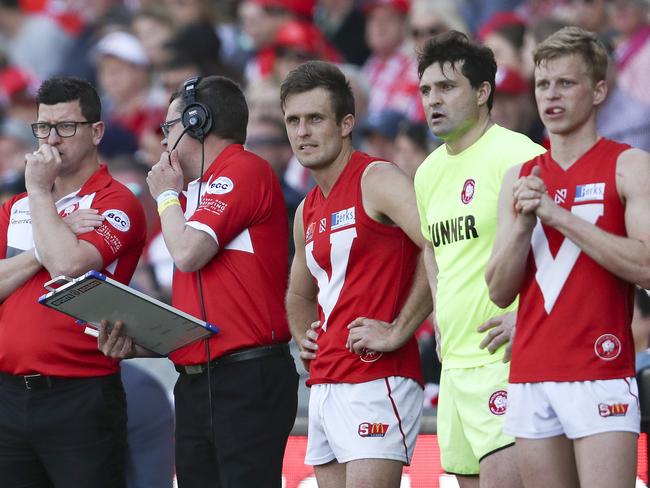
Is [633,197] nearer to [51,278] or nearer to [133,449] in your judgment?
[51,278]

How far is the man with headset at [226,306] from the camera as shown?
523 cm

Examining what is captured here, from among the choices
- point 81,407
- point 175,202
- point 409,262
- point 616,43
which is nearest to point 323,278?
point 409,262

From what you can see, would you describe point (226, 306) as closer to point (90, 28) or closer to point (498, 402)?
point (498, 402)

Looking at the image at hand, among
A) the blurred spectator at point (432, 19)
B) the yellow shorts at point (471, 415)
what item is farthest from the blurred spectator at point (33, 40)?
the yellow shorts at point (471, 415)

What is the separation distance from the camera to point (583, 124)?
457 centimetres

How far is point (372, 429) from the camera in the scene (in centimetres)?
513

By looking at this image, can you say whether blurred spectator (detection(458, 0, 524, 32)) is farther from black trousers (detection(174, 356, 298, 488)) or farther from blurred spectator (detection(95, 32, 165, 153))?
black trousers (detection(174, 356, 298, 488))

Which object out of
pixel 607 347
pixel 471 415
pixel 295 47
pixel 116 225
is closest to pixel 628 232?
pixel 607 347

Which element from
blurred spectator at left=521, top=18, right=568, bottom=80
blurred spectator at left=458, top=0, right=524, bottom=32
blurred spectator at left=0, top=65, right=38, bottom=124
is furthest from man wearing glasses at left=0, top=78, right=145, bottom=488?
blurred spectator at left=0, top=65, right=38, bottom=124

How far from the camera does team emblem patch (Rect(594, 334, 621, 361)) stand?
4367 mm

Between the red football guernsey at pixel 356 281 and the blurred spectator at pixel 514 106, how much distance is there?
3507 millimetres

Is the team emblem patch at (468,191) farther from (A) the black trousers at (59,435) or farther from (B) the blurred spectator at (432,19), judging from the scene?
(B) the blurred spectator at (432,19)

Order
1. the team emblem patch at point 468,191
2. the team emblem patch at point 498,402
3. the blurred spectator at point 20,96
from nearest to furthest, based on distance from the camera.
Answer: the team emblem patch at point 498,402 → the team emblem patch at point 468,191 → the blurred spectator at point 20,96

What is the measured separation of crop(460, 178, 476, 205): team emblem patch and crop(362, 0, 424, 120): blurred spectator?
206 inches
